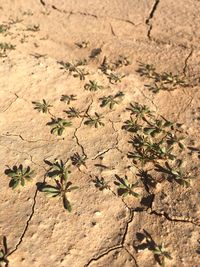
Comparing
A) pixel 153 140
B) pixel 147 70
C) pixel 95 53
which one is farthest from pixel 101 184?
pixel 95 53

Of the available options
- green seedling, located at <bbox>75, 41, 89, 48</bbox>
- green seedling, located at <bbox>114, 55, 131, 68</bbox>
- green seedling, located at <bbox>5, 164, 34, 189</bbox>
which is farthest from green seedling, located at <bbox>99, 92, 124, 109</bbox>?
green seedling, located at <bbox>75, 41, 89, 48</bbox>

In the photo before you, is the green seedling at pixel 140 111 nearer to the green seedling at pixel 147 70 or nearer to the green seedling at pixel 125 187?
the green seedling at pixel 147 70

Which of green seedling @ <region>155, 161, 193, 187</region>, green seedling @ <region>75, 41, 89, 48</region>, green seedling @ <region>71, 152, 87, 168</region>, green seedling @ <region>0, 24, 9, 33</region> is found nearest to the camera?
green seedling @ <region>155, 161, 193, 187</region>

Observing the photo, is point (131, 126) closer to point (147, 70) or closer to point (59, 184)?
point (59, 184)

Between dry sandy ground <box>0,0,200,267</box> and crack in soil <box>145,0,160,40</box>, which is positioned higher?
crack in soil <box>145,0,160,40</box>

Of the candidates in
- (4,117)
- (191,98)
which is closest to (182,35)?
(191,98)

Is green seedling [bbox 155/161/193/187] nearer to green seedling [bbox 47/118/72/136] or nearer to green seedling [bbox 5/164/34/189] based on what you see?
green seedling [bbox 47/118/72/136]
